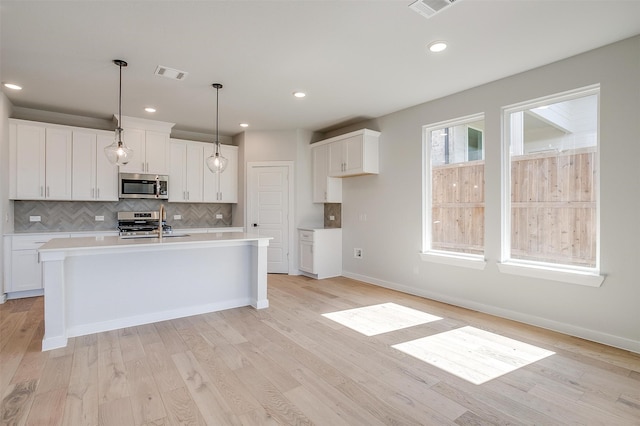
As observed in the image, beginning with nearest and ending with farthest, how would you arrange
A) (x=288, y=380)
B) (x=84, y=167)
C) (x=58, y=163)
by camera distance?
(x=288, y=380)
(x=58, y=163)
(x=84, y=167)

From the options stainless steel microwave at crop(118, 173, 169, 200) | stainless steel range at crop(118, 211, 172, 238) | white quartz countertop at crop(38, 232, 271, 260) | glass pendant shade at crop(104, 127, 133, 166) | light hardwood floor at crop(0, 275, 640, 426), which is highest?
glass pendant shade at crop(104, 127, 133, 166)

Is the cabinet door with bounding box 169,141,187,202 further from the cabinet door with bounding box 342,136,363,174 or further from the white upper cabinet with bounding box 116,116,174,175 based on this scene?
the cabinet door with bounding box 342,136,363,174

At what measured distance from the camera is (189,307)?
12.3 feet

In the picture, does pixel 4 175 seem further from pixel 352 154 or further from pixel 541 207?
pixel 541 207

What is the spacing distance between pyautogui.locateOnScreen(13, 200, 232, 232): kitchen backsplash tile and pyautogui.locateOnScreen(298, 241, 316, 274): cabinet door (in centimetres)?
195

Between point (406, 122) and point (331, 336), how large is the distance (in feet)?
10.6

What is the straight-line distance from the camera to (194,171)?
237 inches

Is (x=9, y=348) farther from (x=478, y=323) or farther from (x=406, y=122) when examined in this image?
(x=406, y=122)

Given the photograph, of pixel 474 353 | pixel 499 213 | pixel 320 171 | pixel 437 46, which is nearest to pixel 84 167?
pixel 320 171

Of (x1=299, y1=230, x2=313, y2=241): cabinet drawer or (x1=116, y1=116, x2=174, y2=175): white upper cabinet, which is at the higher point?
(x1=116, y1=116, x2=174, y2=175): white upper cabinet

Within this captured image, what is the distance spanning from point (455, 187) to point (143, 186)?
4.81 metres

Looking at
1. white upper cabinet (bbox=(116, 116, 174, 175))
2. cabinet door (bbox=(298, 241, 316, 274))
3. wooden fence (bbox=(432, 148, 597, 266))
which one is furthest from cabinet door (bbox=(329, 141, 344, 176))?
white upper cabinet (bbox=(116, 116, 174, 175))

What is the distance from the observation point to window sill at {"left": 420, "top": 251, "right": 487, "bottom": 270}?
3.94 metres

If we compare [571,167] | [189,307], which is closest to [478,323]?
[571,167]
